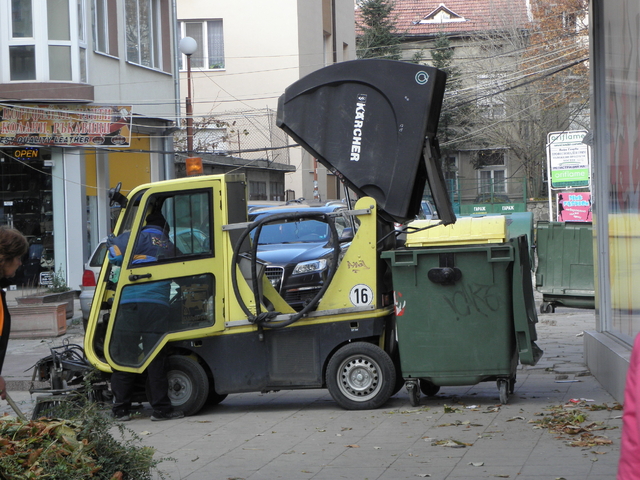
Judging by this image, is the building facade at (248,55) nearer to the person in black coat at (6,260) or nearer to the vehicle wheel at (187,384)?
the vehicle wheel at (187,384)

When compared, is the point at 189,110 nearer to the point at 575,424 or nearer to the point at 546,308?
the point at 546,308

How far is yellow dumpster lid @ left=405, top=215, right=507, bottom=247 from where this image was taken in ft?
24.0

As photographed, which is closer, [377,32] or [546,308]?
[546,308]

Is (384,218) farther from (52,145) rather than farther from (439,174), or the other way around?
(52,145)

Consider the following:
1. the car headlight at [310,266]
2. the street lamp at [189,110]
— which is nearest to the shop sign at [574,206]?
the street lamp at [189,110]

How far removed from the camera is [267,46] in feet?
113

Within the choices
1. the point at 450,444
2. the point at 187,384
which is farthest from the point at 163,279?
the point at 450,444

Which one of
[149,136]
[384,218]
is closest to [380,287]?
[384,218]

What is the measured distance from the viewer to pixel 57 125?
19.4m

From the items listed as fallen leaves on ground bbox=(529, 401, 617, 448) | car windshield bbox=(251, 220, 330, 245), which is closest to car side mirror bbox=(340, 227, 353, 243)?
fallen leaves on ground bbox=(529, 401, 617, 448)

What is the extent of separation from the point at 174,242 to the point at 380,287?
6.24ft

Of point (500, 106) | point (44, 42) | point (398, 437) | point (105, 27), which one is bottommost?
point (398, 437)

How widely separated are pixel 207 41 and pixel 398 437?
30677 millimetres

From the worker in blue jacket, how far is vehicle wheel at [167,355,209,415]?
121 mm
